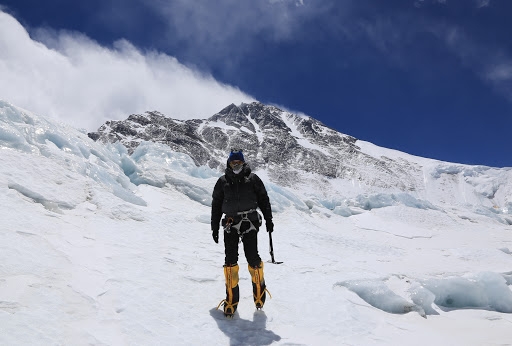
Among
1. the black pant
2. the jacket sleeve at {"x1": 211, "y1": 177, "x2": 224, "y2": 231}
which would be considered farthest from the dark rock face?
the black pant

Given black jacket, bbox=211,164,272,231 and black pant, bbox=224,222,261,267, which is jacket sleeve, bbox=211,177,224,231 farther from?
black pant, bbox=224,222,261,267

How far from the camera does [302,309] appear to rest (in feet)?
18.1

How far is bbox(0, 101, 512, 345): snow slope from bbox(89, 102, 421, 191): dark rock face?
112923 millimetres

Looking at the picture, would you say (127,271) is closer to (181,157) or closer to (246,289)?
(246,289)

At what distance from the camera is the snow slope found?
4.11 meters

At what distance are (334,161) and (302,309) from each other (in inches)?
5624

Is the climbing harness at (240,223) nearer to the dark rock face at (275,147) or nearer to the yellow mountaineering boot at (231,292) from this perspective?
the yellow mountaineering boot at (231,292)

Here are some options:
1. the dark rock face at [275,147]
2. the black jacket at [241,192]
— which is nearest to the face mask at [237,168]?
the black jacket at [241,192]

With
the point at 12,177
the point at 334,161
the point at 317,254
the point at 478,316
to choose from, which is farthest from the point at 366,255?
the point at 334,161

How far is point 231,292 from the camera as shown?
4.99 meters

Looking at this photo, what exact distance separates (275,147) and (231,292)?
509ft

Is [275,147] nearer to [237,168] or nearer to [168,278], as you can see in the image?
[168,278]

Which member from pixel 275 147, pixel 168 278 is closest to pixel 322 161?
pixel 275 147

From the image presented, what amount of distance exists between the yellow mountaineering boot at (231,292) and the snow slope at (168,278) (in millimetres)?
172
